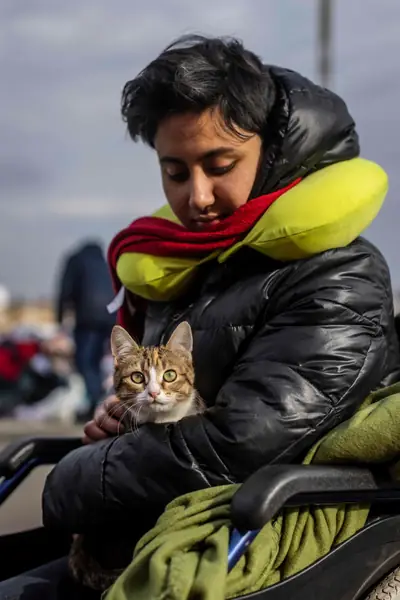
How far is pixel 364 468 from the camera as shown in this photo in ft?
6.47

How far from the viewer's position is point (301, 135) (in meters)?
2.34

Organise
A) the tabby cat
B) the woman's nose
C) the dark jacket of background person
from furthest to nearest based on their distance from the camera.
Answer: the dark jacket of background person
the woman's nose
the tabby cat

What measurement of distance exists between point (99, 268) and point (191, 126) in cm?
725

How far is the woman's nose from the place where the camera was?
240cm

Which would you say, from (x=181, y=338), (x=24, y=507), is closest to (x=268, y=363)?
(x=181, y=338)

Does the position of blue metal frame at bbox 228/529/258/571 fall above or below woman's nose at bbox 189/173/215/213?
below

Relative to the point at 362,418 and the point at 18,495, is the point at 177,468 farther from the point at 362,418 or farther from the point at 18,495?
the point at 18,495

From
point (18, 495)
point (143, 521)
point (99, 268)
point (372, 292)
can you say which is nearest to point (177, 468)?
point (143, 521)

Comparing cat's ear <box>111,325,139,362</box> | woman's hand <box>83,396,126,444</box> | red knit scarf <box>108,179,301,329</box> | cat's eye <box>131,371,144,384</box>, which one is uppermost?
red knit scarf <box>108,179,301,329</box>

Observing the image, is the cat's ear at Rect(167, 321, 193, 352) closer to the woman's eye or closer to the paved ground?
the woman's eye

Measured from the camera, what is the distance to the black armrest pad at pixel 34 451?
273 cm

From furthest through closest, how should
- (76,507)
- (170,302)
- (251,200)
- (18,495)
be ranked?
(18,495) → (170,302) → (251,200) → (76,507)

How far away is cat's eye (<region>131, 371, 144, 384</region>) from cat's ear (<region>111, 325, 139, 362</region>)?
0.21 feet

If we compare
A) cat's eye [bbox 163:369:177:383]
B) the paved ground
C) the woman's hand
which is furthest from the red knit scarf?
the paved ground
